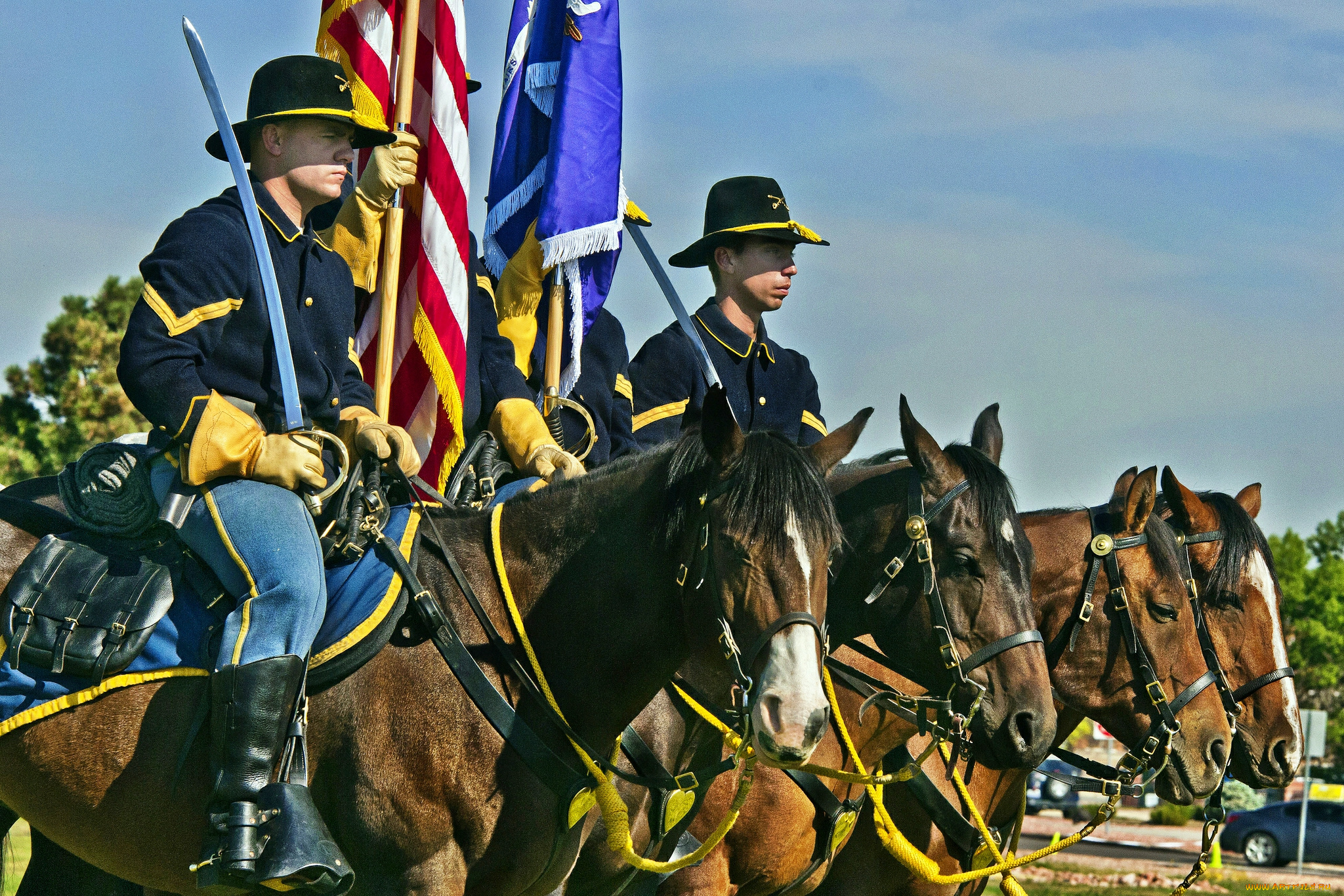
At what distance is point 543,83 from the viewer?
336 inches

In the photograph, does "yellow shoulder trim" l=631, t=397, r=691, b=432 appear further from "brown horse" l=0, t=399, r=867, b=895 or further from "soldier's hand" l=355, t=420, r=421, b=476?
"brown horse" l=0, t=399, r=867, b=895

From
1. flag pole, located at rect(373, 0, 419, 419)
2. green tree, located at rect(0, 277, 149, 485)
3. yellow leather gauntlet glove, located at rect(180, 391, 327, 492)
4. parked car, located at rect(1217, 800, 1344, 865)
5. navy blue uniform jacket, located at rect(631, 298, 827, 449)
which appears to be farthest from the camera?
green tree, located at rect(0, 277, 149, 485)

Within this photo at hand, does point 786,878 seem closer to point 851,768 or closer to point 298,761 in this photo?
point 851,768

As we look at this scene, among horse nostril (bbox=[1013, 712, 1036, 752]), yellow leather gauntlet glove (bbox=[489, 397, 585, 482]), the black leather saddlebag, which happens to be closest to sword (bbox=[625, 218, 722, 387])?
yellow leather gauntlet glove (bbox=[489, 397, 585, 482])

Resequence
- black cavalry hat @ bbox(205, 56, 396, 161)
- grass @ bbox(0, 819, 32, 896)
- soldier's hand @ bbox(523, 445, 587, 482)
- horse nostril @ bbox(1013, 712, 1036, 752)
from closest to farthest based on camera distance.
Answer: black cavalry hat @ bbox(205, 56, 396, 161) → horse nostril @ bbox(1013, 712, 1036, 752) → soldier's hand @ bbox(523, 445, 587, 482) → grass @ bbox(0, 819, 32, 896)

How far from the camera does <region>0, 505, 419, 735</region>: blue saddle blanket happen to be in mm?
5320

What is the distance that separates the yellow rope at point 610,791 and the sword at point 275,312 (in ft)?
2.12

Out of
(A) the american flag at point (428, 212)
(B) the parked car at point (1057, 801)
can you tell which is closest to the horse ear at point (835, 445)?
(A) the american flag at point (428, 212)

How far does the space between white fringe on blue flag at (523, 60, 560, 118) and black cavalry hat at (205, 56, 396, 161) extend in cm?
255

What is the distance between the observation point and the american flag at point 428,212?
7.53 metres

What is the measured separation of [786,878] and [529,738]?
2.25 metres

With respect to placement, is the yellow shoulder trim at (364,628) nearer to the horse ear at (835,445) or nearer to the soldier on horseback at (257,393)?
the soldier on horseback at (257,393)

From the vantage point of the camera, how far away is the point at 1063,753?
26.9 ft

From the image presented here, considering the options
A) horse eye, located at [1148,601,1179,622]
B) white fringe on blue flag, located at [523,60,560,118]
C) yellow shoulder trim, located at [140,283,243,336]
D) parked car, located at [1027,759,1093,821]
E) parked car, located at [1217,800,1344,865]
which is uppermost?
white fringe on blue flag, located at [523,60,560,118]
